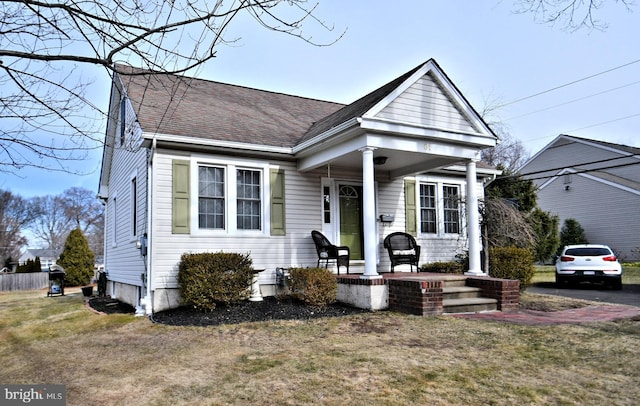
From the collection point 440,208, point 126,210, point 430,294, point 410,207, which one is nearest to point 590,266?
point 440,208

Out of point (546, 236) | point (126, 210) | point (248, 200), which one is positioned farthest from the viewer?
point (546, 236)

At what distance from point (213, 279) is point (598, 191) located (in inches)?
895

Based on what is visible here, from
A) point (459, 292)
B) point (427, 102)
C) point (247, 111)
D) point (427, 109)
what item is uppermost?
point (247, 111)

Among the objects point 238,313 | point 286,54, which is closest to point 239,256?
point 238,313

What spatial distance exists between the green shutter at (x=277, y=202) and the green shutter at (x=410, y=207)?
11.0 ft

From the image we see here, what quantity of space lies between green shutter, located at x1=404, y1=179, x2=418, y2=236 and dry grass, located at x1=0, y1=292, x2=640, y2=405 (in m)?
4.46

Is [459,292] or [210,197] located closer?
[459,292]

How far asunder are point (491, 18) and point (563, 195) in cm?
2274

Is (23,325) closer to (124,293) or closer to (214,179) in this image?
(124,293)

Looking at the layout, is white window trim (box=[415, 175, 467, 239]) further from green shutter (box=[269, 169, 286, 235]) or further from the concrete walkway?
the concrete walkway

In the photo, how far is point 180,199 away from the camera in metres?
8.88

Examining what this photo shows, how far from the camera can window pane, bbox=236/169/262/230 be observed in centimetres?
960

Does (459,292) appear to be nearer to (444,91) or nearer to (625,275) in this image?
(444,91)

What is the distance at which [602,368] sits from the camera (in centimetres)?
462
